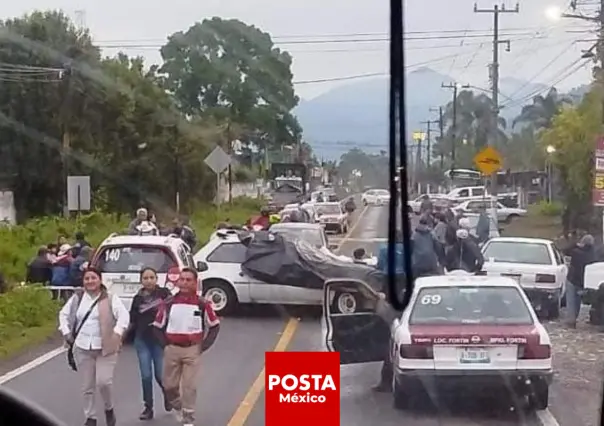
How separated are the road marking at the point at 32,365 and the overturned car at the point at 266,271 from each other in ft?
3.03

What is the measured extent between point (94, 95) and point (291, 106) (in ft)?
4.36

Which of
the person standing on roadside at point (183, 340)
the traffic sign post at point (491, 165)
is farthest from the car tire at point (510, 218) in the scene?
the person standing on roadside at point (183, 340)

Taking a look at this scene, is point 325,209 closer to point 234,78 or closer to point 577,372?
point 234,78

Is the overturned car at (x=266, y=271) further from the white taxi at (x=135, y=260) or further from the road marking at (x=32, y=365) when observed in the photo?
the road marking at (x=32, y=365)

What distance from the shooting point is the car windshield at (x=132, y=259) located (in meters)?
6.10

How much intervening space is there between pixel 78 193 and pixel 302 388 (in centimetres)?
202

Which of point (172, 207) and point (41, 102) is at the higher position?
point (41, 102)

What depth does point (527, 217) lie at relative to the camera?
7027mm

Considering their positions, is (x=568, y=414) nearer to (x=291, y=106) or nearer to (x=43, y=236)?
(x=291, y=106)

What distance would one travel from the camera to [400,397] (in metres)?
6.14

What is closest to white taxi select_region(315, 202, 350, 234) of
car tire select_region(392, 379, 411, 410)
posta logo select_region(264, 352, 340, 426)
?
posta logo select_region(264, 352, 340, 426)

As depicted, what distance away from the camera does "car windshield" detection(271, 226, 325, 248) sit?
6.58 meters

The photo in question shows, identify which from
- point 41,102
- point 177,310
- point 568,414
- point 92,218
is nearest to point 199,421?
point 177,310

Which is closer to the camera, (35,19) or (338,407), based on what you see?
(338,407)
